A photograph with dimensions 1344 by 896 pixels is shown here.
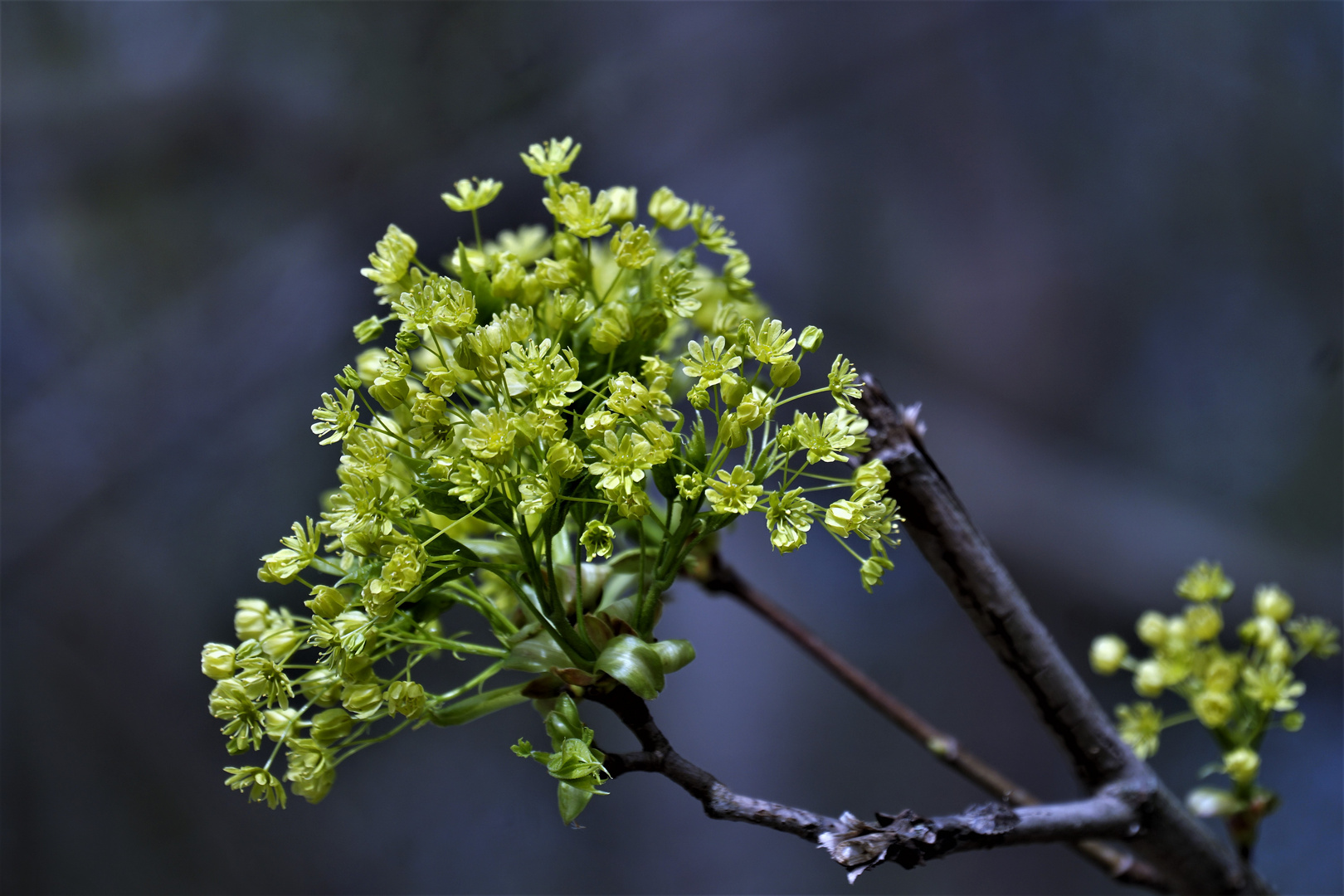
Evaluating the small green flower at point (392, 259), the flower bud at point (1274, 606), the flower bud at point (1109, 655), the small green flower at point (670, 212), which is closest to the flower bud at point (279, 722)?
the small green flower at point (392, 259)

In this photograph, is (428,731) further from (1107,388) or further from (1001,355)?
(1107,388)

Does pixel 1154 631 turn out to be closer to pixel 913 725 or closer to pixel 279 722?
pixel 913 725

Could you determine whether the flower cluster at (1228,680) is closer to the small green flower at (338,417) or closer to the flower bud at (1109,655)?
the flower bud at (1109,655)

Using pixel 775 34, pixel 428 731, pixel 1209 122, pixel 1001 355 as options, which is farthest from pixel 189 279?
pixel 1209 122

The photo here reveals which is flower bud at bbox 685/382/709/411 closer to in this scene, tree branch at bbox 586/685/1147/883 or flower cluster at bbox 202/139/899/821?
flower cluster at bbox 202/139/899/821

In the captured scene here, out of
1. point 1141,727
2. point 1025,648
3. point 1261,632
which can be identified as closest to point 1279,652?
point 1261,632
